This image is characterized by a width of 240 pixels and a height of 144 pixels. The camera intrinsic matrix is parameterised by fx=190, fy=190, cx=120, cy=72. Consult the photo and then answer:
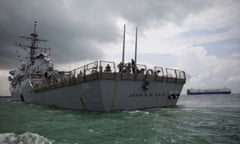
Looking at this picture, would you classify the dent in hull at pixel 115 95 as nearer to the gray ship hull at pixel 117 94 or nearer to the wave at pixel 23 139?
the gray ship hull at pixel 117 94

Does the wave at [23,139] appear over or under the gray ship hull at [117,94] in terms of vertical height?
under

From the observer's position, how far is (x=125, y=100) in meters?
15.4

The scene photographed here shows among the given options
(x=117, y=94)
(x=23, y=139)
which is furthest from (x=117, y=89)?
(x=23, y=139)

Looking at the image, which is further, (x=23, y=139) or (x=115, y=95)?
(x=115, y=95)

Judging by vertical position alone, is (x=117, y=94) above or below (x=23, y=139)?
above

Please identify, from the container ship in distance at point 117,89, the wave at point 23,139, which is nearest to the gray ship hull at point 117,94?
the container ship in distance at point 117,89

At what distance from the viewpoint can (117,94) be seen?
14.8 metres

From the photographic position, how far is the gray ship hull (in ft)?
47.2

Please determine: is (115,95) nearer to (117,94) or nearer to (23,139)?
(117,94)

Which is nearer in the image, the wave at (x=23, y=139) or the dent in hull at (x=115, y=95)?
the wave at (x=23, y=139)

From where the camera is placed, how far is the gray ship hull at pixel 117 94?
14398 mm

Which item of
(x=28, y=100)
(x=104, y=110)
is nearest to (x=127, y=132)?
(x=104, y=110)

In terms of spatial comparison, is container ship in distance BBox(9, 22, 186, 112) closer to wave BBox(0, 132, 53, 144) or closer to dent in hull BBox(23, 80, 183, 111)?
dent in hull BBox(23, 80, 183, 111)

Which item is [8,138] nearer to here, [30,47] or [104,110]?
[104,110]
